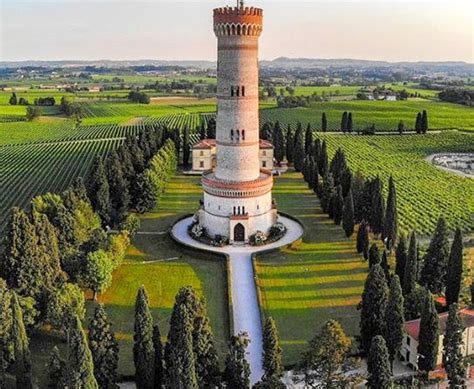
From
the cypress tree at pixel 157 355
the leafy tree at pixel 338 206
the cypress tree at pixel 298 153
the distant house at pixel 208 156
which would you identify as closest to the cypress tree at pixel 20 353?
the cypress tree at pixel 157 355

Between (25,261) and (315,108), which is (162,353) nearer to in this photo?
(25,261)

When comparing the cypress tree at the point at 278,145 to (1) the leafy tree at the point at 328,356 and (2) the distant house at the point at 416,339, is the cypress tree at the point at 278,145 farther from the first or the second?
(1) the leafy tree at the point at 328,356

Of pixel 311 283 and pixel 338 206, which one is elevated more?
pixel 338 206

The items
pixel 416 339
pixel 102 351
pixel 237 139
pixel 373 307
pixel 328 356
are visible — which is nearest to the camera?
pixel 328 356

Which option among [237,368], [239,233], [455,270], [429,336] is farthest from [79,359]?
[239,233]

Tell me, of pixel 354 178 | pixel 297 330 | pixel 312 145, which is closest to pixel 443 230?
pixel 297 330

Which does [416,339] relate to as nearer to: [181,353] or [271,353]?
[271,353]

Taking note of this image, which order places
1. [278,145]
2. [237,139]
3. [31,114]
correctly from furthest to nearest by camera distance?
[31,114] → [278,145] → [237,139]
